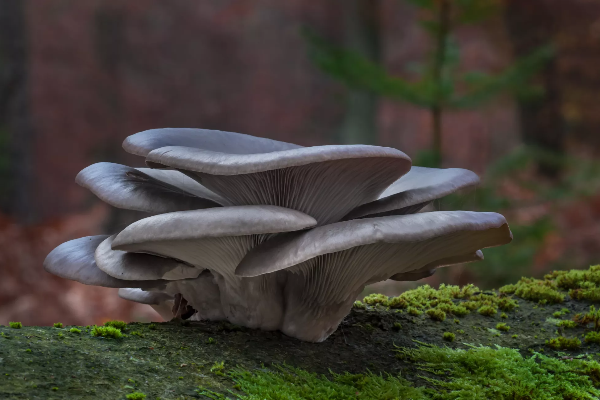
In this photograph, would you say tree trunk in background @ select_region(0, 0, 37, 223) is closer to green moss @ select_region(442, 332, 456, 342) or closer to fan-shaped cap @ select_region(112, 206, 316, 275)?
fan-shaped cap @ select_region(112, 206, 316, 275)

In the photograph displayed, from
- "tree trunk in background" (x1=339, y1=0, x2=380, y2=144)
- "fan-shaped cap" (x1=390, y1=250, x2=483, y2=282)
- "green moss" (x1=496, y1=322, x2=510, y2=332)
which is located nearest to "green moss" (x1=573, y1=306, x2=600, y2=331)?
"green moss" (x1=496, y1=322, x2=510, y2=332)

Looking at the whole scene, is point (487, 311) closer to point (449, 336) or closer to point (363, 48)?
point (449, 336)

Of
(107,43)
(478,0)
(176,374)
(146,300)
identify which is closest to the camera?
(176,374)

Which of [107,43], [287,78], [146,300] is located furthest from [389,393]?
[287,78]

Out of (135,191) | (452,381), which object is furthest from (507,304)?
(135,191)

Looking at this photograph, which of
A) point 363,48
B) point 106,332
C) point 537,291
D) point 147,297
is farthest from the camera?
point 363,48

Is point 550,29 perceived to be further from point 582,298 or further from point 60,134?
point 60,134
